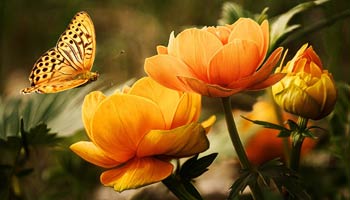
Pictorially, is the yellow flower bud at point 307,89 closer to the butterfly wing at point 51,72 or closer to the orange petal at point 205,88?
the orange petal at point 205,88

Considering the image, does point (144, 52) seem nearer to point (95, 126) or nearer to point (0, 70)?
point (0, 70)

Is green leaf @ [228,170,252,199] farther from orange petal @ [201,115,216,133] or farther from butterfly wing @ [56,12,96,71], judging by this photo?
butterfly wing @ [56,12,96,71]

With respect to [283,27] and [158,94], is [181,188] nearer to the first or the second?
[158,94]

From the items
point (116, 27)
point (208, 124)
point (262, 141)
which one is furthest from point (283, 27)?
point (116, 27)

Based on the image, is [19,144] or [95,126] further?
[19,144]

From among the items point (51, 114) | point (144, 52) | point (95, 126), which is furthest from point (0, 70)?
point (95, 126)

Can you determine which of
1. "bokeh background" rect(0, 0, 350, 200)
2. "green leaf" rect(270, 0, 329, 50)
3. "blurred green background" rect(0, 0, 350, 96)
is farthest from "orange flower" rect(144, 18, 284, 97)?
"blurred green background" rect(0, 0, 350, 96)
